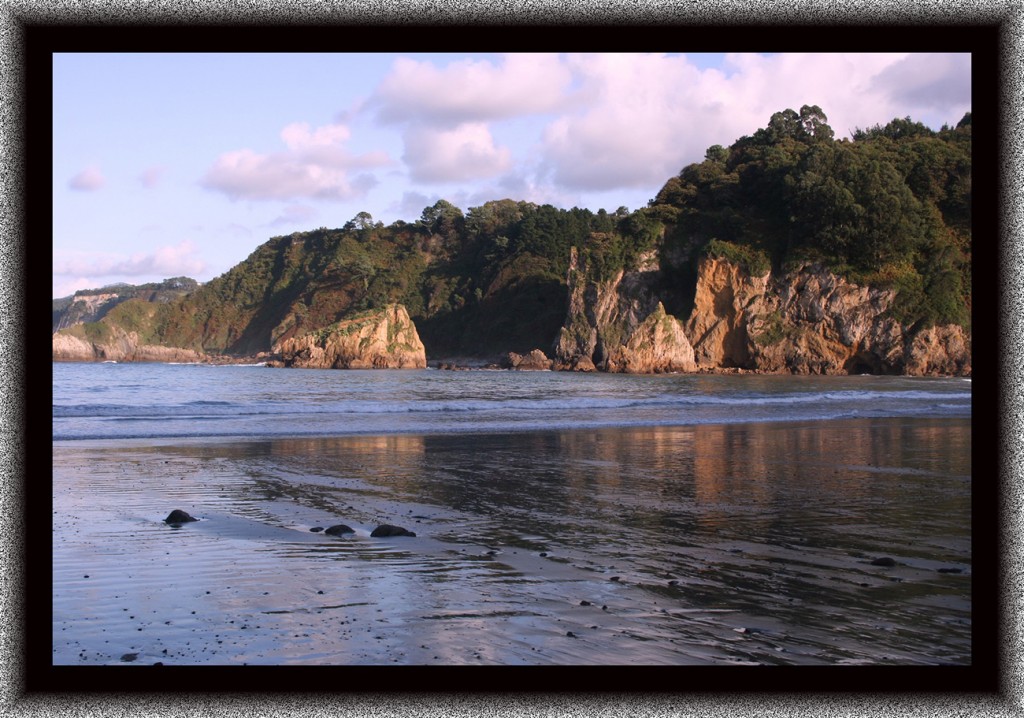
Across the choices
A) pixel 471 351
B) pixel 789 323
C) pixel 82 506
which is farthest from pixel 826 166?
pixel 82 506

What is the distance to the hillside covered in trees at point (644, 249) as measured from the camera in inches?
2699

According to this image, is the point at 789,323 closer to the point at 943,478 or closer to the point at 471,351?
the point at 471,351

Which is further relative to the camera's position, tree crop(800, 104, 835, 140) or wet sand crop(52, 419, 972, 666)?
tree crop(800, 104, 835, 140)

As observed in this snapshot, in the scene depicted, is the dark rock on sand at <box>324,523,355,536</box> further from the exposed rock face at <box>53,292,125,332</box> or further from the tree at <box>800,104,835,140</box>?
the exposed rock face at <box>53,292,125,332</box>

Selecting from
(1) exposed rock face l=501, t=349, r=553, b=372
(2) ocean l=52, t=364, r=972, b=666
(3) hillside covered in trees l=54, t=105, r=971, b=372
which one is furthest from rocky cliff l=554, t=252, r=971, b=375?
(2) ocean l=52, t=364, r=972, b=666

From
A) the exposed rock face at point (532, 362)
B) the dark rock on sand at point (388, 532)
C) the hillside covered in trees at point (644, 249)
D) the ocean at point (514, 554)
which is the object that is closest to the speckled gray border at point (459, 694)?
the ocean at point (514, 554)

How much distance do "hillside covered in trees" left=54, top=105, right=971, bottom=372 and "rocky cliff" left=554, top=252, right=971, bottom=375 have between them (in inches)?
46.0

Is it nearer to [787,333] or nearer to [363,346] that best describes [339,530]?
[787,333]

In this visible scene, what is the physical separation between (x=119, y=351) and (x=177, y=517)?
401 feet

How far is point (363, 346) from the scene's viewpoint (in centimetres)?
8888

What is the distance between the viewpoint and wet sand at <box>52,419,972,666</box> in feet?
14.0

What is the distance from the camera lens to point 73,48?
7.63ft

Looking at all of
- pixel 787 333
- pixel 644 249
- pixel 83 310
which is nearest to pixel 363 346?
pixel 644 249

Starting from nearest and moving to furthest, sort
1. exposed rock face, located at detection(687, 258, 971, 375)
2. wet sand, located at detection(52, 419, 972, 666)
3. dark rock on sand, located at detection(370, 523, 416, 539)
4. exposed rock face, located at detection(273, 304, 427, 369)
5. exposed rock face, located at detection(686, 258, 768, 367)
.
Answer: wet sand, located at detection(52, 419, 972, 666) → dark rock on sand, located at detection(370, 523, 416, 539) → exposed rock face, located at detection(687, 258, 971, 375) → exposed rock face, located at detection(686, 258, 768, 367) → exposed rock face, located at detection(273, 304, 427, 369)
